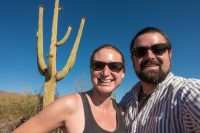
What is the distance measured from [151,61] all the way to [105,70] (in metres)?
0.53

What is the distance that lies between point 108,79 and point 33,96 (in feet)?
33.2

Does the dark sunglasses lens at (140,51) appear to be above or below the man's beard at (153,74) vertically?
above

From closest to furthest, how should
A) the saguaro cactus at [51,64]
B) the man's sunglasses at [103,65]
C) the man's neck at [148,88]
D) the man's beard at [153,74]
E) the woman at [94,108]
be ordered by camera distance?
1. the woman at [94,108]
2. the man's beard at [153,74]
3. the man's neck at [148,88]
4. the man's sunglasses at [103,65]
5. the saguaro cactus at [51,64]

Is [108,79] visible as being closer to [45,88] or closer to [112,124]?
[112,124]

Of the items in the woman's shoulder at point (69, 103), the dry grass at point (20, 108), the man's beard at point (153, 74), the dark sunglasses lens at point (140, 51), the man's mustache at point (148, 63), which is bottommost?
the dry grass at point (20, 108)

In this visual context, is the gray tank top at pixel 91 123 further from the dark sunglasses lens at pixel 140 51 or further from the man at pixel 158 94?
the dark sunglasses lens at pixel 140 51

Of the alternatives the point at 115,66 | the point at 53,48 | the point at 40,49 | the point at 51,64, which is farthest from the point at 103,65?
the point at 53,48

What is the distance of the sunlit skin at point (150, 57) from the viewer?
3291 mm

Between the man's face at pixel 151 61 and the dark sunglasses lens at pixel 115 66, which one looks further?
the dark sunglasses lens at pixel 115 66

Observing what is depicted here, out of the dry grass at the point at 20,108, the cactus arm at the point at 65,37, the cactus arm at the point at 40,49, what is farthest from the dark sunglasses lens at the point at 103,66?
the dry grass at the point at 20,108

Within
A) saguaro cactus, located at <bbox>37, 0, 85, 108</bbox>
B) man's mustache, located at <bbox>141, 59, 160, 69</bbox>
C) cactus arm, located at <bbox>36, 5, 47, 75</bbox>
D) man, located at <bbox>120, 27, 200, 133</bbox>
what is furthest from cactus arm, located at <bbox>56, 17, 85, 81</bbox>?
man's mustache, located at <bbox>141, 59, 160, 69</bbox>

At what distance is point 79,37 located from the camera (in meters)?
11.6

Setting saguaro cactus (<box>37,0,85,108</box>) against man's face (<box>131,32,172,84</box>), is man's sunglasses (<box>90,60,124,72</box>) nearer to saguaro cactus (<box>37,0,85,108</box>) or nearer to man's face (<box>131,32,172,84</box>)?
man's face (<box>131,32,172,84</box>)

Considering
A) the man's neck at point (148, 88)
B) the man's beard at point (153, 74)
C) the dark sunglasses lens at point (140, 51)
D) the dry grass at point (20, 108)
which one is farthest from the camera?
the dry grass at point (20, 108)
